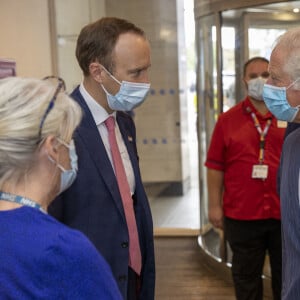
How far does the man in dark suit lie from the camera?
5.56 feet

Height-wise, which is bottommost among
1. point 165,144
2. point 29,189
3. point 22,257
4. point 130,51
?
point 165,144

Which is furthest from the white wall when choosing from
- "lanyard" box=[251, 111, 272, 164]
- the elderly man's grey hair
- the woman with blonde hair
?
the woman with blonde hair

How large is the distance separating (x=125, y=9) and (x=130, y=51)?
3789mm

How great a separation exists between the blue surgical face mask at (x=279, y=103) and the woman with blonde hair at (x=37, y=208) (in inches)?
35.8

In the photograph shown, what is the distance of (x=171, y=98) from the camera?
559 cm

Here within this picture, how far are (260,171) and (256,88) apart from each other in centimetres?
50

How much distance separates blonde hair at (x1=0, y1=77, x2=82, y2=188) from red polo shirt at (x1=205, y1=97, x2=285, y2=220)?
75.5 inches

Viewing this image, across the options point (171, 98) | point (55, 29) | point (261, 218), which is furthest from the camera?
point (171, 98)

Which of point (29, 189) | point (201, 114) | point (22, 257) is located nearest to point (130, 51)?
point (29, 189)

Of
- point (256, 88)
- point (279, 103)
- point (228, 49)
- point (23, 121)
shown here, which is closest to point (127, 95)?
point (279, 103)

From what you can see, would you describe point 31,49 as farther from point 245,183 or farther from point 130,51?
point 130,51

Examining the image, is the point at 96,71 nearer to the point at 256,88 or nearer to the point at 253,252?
the point at 256,88

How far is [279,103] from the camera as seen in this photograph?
178cm

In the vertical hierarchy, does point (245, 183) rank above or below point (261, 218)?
above
